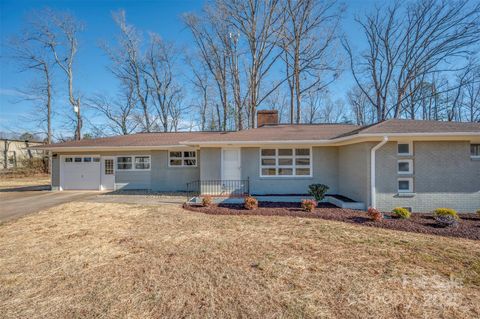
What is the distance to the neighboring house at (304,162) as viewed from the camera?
751 centimetres

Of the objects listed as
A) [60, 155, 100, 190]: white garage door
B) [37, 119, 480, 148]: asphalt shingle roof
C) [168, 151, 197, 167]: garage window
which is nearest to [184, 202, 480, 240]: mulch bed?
[37, 119, 480, 148]: asphalt shingle roof

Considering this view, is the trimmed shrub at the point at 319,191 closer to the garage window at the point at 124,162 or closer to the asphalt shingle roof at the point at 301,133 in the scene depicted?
the asphalt shingle roof at the point at 301,133

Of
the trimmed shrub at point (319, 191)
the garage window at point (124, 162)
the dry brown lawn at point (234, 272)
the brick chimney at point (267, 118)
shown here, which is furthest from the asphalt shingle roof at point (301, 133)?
the dry brown lawn at point (234, 272)

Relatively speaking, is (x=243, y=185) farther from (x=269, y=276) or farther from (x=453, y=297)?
(x=453, y=297)

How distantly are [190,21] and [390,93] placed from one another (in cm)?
2208

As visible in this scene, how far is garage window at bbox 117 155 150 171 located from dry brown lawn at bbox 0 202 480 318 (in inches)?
286

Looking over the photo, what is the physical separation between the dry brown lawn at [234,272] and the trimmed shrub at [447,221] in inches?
36.8

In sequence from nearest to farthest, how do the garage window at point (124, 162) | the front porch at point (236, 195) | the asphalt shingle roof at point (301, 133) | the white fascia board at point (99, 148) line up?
the asphalt shingle roof at point (301, 133)
the front porch at point (236, 195)
the white fascia board at point (99, 148)
the garage window at point (124, 162)

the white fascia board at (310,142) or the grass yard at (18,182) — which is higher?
the white fascia board at (310,142)

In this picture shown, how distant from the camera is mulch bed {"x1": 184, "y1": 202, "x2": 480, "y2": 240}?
224 inches

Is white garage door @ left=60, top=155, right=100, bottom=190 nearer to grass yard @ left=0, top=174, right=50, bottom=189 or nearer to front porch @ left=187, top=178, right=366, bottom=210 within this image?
grass yard @ left=0, top=174, right=50, bottom=189

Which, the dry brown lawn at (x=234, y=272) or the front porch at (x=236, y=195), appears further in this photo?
the front porch at (x=236, y=195)

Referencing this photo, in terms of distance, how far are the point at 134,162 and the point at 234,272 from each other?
11820mm

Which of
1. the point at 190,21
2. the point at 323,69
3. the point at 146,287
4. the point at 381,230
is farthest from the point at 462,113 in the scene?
the point at 146,287
